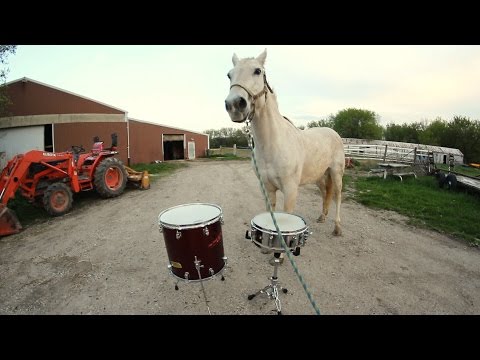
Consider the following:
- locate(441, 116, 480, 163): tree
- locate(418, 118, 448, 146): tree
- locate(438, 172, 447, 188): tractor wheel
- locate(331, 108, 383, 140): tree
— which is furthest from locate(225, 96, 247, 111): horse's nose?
locate(331, 108, 383, 140): tree

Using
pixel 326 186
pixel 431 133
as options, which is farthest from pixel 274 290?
pixel 431 133

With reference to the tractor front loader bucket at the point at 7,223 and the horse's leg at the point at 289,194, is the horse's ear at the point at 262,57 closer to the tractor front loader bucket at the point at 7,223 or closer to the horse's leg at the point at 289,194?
the horse's leg at the point at 289,194

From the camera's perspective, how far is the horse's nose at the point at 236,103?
7.60 ft

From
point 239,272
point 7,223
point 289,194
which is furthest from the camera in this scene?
point 7,223

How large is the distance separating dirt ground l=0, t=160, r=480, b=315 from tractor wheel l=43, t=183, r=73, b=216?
0.36 m

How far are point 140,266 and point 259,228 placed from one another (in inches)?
102

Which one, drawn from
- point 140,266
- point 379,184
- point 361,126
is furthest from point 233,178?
point 361,126

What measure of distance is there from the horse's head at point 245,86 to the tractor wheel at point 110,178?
22.8 ft

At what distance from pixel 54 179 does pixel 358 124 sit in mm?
68692

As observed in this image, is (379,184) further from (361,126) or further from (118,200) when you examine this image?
(361,126)

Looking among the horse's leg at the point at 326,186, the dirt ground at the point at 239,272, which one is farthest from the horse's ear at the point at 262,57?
the horse's leg at the point at 326,186

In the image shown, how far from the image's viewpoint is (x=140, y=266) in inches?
160

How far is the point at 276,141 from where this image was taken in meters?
3.39

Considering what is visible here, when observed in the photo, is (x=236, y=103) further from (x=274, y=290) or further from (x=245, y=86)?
(x=274, y=290)
